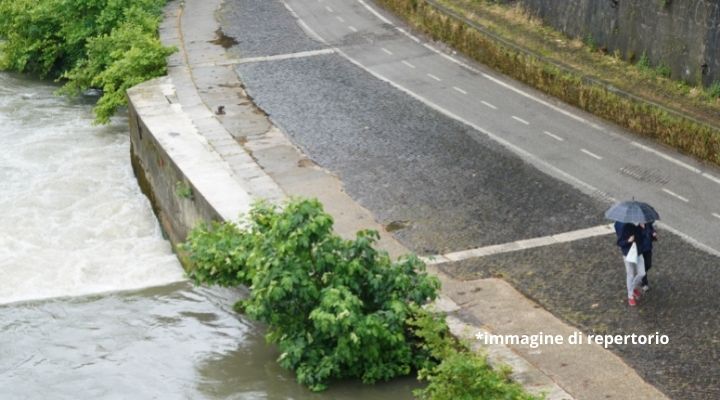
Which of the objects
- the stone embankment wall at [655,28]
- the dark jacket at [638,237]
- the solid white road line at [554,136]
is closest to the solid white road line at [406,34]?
the stone embankment wall at [655,28]

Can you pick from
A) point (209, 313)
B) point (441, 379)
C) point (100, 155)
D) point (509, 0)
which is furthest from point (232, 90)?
point (441, 379)

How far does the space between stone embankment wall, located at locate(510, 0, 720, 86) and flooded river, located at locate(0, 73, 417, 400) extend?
34.8 feet

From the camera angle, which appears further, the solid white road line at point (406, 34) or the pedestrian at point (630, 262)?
the solid white road line at point (406, 34)

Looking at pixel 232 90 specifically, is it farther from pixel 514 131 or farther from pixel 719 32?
pixel 719 32

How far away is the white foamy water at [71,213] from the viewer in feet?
67.1

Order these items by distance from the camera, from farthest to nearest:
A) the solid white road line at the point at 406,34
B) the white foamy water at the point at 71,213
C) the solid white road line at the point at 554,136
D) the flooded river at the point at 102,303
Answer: the solid white road line at the point at 406,34 < the solid white road line at the point at 554,136 < the white foamy water at the point at 71,213 < the flooded river at the point at 102,303

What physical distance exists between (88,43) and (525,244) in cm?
1787

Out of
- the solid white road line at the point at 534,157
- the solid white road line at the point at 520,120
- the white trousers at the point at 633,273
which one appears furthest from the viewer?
the solid white road line at the point at 520,120

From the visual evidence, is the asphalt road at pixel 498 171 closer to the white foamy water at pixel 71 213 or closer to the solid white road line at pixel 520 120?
the solid white road line at pixel 520 120

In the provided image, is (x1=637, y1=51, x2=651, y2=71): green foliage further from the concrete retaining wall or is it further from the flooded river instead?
the flooded river

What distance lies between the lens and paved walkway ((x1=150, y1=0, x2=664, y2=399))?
45.1 ft

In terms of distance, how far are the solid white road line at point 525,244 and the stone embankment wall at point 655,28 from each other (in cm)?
662

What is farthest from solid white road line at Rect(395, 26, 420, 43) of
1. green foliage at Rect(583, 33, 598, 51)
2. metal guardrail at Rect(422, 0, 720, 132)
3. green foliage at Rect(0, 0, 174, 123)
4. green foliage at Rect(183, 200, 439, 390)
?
green foliage at Rect(183, 200, 439, 390)

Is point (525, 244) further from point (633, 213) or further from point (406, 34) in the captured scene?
point (406, 34)
